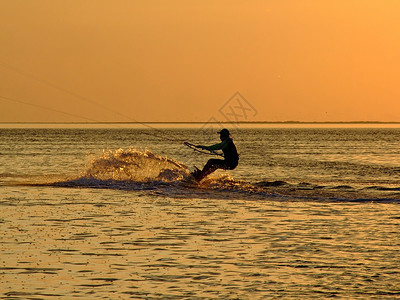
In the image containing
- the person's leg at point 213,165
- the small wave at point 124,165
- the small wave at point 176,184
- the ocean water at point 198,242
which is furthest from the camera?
the small wave at point 124,165

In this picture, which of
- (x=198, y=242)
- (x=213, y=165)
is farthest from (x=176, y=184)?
(x=198, y=242)

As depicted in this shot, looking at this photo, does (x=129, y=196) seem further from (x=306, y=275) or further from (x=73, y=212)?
(x=306, y=275)

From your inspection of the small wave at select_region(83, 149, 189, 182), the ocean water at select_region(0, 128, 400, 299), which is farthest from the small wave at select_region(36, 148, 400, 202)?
the ocean water at select_region(0, 128, 400, 299)

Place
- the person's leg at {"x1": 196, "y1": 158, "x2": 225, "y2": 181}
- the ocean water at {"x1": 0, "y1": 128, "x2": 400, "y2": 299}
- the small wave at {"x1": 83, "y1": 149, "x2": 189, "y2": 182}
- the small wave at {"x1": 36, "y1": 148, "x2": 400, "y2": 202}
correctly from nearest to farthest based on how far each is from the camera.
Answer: the ocean water at {"x1": 0, "y1": 128, "x2": 400, "y2": 299}, the small wave at {"x1": 36, "y1": 148, "x2": 400, "y2": 202}, the person's leg at {"x1": 196, "y1": 158, "x2": 225, "y2": 181}, the small wave at {"x1": 83, "y1": 149, "x2": 189, "y2": 182}

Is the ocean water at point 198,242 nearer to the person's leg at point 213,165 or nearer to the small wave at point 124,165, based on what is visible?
the person's leg at point 213,165

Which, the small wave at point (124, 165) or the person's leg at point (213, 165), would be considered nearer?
the person's leg at point (213, 165)

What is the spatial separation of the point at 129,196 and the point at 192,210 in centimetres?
449

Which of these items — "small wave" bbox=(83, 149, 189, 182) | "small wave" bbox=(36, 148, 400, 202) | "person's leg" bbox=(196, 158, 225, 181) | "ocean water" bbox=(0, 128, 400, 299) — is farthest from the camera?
"small wave" bbox=(83, 149, 189, 182)

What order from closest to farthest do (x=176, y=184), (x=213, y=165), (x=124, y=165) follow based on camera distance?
(x=213, y=165) → (x=176, y=184) → (x=124, y=165)

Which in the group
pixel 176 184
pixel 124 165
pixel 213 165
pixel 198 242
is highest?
pixel 124 165

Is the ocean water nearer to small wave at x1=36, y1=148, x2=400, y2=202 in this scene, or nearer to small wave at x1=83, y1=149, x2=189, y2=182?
small wave at x1=36, y1=148, x2=400, y2=202

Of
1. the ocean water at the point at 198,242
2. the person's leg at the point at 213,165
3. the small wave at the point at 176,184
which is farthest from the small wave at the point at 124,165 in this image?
the person's leg at the point at 213,165

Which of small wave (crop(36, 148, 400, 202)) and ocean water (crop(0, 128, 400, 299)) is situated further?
small wave (crop(36, 148, 400, 202))

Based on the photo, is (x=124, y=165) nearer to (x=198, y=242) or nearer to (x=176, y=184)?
(x=176, y=184)
